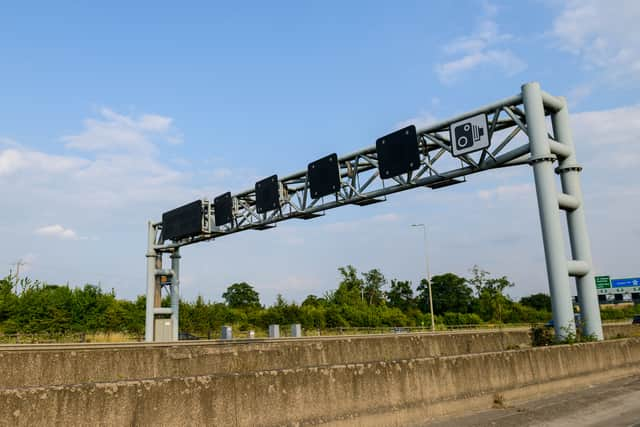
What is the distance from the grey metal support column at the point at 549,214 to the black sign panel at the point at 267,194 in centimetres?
1416

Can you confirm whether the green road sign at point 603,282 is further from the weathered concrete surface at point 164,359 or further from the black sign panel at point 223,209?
the weathered concrete surface at point 164,359

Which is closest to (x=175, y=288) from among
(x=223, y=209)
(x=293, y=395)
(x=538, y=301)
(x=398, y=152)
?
(x=223, y=209)

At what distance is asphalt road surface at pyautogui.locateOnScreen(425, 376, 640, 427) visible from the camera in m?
7.30

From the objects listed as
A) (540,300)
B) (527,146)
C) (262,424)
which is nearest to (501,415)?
(262,424)

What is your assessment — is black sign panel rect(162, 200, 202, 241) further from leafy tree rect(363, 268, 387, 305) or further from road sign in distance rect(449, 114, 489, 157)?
leafy tree rect(363, 268, 387, 305)

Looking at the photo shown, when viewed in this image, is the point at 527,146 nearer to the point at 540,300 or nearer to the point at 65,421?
the point at 65,421

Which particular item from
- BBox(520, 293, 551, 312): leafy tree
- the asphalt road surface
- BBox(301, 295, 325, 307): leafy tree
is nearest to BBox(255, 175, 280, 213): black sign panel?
the asphalt road surface

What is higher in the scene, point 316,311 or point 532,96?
point 532,96

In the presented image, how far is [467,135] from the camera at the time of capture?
18.5m

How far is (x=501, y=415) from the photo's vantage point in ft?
25.5

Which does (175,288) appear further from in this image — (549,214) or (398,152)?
(549,214)

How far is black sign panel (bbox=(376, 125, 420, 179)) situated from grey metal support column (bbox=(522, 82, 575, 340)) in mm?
5210

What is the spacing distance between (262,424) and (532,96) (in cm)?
1437

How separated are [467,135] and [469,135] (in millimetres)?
95
